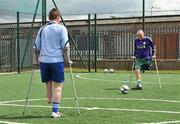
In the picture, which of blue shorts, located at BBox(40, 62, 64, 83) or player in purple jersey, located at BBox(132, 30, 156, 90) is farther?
player in purple jersey, located at BBox(132, 30, 156, 90)

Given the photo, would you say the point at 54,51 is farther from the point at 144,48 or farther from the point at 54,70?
the point at 144,48

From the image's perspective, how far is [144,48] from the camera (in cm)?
1712

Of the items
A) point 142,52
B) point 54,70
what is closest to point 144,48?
point 142,52

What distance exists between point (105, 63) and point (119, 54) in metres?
1.39

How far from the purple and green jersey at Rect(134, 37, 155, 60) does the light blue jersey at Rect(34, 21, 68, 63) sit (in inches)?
296

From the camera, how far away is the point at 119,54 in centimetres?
3478

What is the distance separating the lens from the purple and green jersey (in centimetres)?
1709

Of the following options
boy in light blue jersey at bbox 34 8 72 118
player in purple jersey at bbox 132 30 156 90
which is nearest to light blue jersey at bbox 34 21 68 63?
boy in light blue jersey at bbox 34 8 72 118

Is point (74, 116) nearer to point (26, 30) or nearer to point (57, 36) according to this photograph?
point (57, 36)

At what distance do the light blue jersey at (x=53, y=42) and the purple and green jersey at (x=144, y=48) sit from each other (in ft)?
24.7

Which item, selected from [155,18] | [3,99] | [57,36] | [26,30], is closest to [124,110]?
[57,36]

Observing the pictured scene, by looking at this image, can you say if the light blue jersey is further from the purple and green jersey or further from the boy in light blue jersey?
the purple and green jersey

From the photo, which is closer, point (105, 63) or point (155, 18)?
point (105, 63)

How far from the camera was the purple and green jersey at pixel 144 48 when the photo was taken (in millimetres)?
17094
